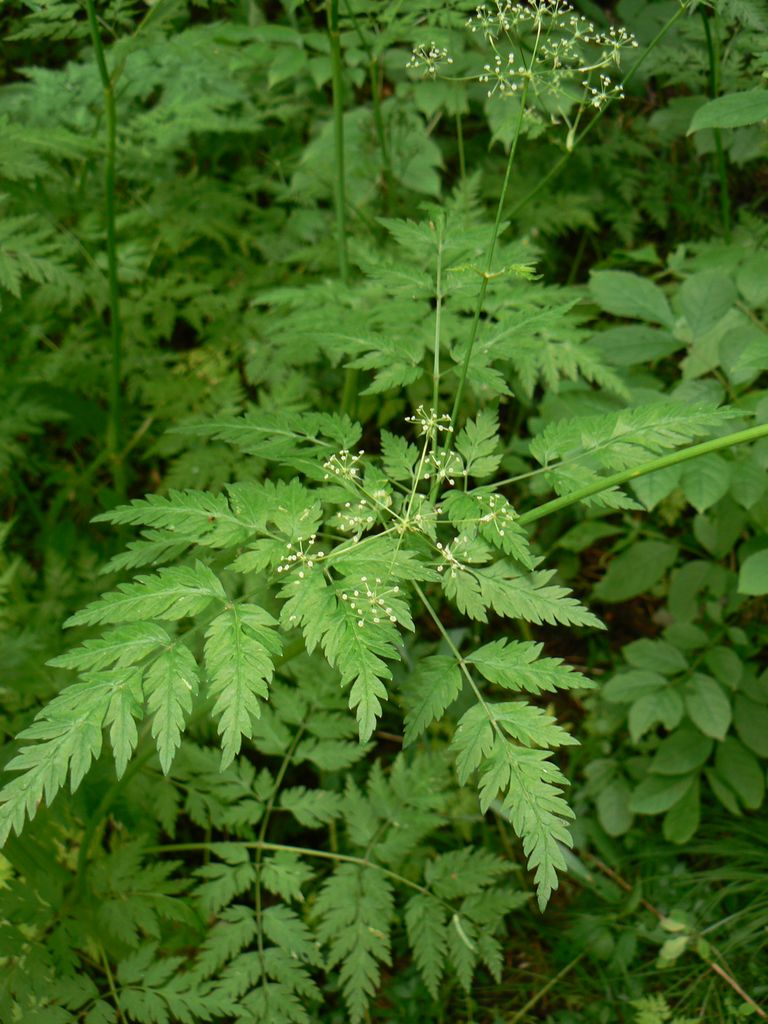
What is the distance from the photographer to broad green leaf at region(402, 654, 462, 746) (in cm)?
171

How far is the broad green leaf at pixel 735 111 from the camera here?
2295 millimetres

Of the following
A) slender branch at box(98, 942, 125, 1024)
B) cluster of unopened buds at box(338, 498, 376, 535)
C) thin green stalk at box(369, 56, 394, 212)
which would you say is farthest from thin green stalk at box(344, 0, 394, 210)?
slender branch at box(98, 942, 125, 1024)

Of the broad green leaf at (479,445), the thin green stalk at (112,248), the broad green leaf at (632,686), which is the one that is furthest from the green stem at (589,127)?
the broad green leaf at (632,686)

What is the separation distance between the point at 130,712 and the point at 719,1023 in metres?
2.07

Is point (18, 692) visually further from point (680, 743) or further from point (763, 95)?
point (763, 95)

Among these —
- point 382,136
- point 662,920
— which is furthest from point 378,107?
point 662,920

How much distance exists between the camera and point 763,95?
7.69 feet

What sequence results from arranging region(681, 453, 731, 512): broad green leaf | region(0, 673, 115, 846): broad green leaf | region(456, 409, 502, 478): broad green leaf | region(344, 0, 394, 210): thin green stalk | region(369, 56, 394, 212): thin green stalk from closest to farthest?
region(0, 673, 115, 846): broad green leaf < region(456, 409, 502, 478): broad green leaf < region(681, 453, 731, 512): broad green leaf < region(344, 0, 394, 210): thin green stalk < region(369, 56, 394, 212): thin green stalk

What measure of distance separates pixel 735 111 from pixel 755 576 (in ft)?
4.16

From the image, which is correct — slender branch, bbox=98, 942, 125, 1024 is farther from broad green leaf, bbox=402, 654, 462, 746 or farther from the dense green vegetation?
broad green leaf, bbox=402, 654, 462, 746

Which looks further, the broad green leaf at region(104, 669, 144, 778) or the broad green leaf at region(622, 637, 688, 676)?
the broad green leaf at region(622, 637, 688, 676)

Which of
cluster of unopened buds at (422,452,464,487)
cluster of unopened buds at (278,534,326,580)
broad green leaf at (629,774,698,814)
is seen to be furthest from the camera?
broad green leaf at (629,774,698,814)

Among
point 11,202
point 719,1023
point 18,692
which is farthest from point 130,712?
point 11,202

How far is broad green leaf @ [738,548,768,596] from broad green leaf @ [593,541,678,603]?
2.06 ft
